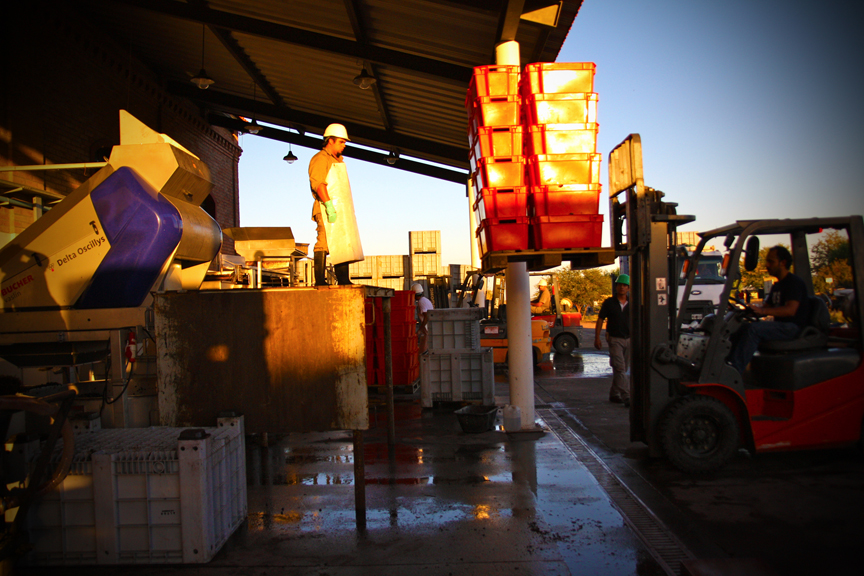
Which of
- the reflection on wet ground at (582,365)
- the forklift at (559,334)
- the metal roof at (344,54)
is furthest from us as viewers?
the forklift at (559,334)

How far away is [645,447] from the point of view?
5988 mm

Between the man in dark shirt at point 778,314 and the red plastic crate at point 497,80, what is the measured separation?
3.15 meters

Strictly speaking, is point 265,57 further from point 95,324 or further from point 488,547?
point 488,547

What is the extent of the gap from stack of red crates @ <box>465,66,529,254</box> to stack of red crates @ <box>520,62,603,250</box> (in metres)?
0.17

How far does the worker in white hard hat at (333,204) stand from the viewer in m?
5.10

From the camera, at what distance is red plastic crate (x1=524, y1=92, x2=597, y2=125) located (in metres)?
5.01

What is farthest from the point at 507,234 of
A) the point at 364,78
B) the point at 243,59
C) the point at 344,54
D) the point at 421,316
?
the point at 243,59

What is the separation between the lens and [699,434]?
5156 millimetres

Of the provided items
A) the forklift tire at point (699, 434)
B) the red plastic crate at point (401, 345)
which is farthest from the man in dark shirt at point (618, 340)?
the red plastic crate at point (401, 345)

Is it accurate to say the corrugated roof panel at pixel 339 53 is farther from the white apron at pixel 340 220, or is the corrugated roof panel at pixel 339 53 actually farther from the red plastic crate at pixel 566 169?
the white apron at pixel 340 220

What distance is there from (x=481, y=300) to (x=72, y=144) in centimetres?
1087

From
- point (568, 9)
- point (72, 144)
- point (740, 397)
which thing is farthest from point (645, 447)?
point (72, 144)

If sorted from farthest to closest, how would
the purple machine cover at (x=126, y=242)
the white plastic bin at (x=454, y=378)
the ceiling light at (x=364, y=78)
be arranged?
the ceiling light at (x=364, y=78), the white plastic bin at (x=454, y=378), the purple machine cover at (x=126, y=242)

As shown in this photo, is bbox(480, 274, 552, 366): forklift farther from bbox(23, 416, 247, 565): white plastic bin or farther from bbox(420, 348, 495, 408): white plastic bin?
bbox(23, 416, 247, 565): white plastic bin
